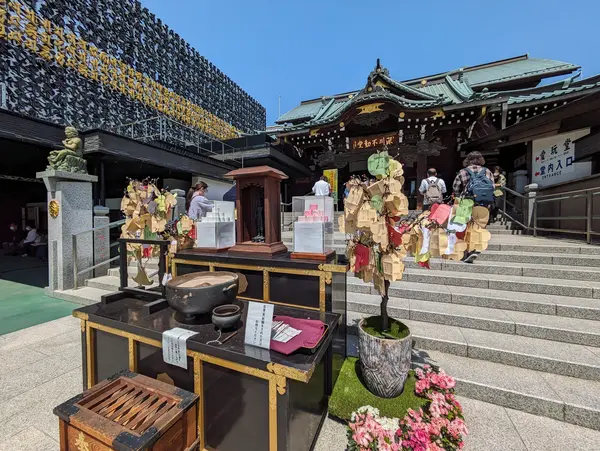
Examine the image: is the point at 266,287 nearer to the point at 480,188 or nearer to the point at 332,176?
the point at 480,188

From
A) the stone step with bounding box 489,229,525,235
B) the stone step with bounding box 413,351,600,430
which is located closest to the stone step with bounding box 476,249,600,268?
the stone step with bounding box 413,351,600,430

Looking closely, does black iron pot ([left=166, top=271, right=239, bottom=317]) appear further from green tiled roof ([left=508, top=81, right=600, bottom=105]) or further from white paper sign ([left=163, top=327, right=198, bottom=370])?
green tiled roof ([left=508, top=81, right=600, bottom=105])

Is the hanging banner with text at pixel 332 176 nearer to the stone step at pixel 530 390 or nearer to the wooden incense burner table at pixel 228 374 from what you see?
the stone step at pixel 530 390

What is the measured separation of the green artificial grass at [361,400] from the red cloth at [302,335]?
822mm

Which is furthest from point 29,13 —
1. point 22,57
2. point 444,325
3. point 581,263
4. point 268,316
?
point 581,263

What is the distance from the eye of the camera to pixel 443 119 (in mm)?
8242

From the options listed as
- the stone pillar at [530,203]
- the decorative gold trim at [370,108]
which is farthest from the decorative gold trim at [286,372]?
the decorative gold trim at [370,108]

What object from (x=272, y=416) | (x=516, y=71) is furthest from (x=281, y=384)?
(x=516, y=71)

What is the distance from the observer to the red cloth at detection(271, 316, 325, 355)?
161 cm

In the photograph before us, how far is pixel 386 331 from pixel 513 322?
203cm

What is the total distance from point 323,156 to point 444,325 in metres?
8.99

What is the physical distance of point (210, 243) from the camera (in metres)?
3.04

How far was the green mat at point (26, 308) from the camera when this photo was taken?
4285 millimetres

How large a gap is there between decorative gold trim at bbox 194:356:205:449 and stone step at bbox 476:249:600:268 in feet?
16.9
